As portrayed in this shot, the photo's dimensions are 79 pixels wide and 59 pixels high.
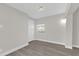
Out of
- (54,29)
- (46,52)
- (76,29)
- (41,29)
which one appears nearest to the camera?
(46,52)

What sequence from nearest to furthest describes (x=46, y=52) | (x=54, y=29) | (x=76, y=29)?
1. (x=46, y=52)
2. (x=76, y=29)
3. (x=54, y=29)

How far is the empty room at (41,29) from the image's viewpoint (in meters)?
2.42

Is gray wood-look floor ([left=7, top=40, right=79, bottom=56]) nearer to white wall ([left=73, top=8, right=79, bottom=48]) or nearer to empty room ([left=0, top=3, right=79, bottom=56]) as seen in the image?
empty room ([left=0, top=3, right=79, bottom=56])

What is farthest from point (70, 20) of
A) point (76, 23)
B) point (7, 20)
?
point (7, 20)

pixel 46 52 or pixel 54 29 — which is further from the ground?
pixel 54 29

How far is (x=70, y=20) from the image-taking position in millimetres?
3336

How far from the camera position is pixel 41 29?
5688mm

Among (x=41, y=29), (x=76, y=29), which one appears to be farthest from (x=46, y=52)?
(x=41, y=29)

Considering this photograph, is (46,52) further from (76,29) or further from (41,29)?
(41,29)

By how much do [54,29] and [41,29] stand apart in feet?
4.99

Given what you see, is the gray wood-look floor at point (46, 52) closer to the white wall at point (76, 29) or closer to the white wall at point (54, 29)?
the white wall at point (76, 29)

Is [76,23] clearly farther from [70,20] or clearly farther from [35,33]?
[35,33]

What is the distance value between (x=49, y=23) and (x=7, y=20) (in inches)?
133

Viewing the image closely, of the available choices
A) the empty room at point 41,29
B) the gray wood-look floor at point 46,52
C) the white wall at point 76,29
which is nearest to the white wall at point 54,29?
the empty room at point 41,29
